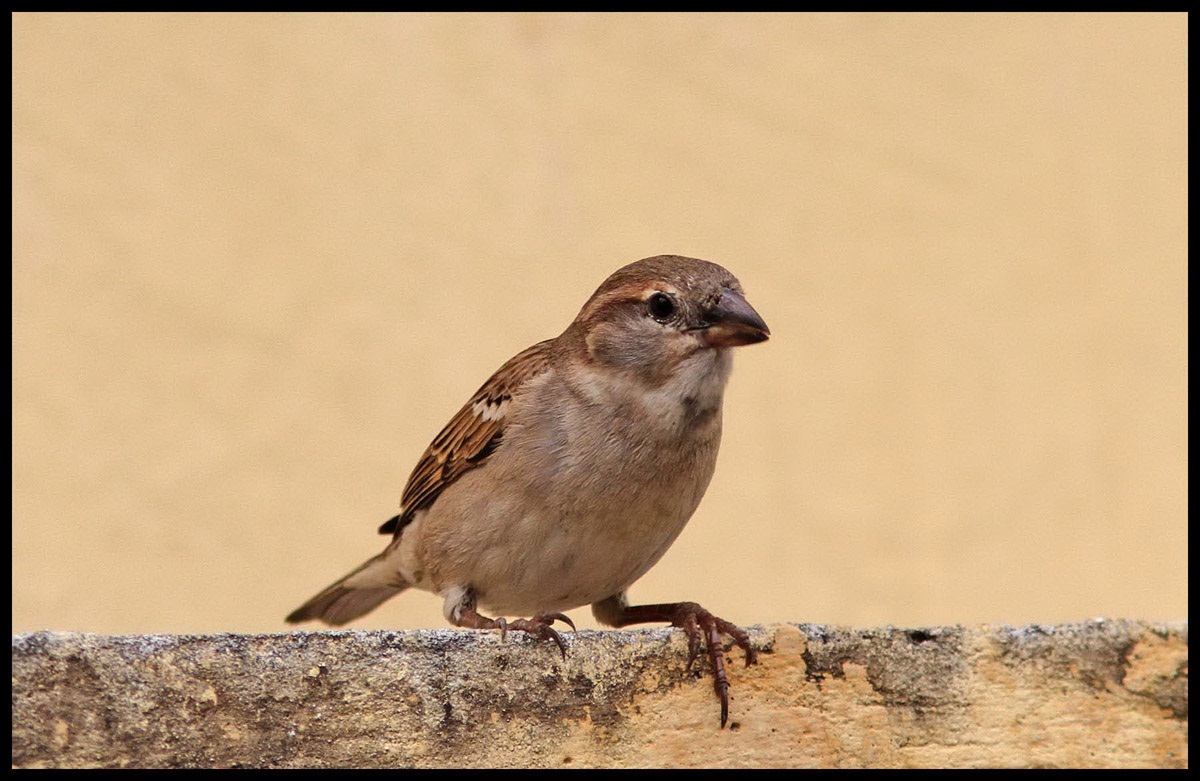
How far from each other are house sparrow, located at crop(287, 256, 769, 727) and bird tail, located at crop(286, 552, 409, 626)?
0.84 meters

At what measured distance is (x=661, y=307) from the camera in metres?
3.77

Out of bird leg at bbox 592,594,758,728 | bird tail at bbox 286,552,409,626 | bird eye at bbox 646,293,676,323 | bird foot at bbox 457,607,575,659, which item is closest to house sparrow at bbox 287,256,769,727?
bird eye at bbox 646,293,676,323

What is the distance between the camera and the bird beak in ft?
11.6

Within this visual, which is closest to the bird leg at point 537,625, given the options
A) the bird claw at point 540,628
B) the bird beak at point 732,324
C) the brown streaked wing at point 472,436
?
the bird claw at point 540,628

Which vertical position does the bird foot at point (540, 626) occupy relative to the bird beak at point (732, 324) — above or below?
below

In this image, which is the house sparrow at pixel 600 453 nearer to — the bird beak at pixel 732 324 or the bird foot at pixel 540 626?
the bird beak at pixel 732 324

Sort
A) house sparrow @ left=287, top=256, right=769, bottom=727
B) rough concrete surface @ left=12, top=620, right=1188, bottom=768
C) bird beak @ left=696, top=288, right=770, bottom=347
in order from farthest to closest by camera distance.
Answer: house sparrow @ left=287, top=256, right=769, bottom=727, bird beak @ left=696, top=288, right=770, bottom=347, rough concrete surface @ left=12, top=620, right=1188, bottom=768

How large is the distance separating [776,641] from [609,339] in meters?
1.40

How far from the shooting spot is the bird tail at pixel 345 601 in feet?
15.9

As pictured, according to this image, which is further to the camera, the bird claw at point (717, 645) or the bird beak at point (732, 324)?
the bird beak at point (732, 324)

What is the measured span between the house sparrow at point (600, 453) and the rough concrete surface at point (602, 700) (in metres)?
0.92

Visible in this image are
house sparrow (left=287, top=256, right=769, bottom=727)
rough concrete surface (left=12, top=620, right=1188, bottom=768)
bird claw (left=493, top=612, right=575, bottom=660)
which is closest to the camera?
rough concrete surface (left=12, top=620, right=1188, bottom=768)

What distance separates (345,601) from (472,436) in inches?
47.6

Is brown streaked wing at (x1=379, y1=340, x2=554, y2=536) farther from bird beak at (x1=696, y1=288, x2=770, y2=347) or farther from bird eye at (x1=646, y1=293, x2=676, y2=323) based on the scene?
bird beak at (x1=696, y1=288, x2=770, y2=347)
